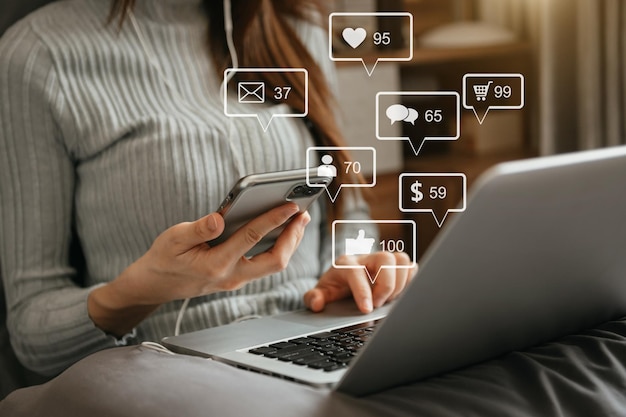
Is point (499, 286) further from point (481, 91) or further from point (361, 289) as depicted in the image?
point (481, 91)

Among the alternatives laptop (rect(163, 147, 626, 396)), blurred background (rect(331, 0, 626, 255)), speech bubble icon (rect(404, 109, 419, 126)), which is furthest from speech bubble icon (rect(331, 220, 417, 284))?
blurred background (rect(331, 0, 626, 255))

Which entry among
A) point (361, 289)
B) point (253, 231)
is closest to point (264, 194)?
point (253, 231)

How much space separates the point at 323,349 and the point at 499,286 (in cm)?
15

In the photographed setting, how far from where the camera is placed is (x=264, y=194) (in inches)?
25.2

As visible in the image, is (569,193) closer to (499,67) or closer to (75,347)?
(75,347)

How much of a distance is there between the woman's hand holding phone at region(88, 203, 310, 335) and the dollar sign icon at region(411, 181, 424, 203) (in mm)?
197

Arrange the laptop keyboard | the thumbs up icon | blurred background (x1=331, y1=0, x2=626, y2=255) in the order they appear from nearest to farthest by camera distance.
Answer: the laptop keyboard → the thumbs up icon → blurred background (x1=331, y1=0, x2=626, y2=255)

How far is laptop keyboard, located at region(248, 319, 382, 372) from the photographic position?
57 cm

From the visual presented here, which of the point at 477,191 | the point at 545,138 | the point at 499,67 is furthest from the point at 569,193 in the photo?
the point at 545,138

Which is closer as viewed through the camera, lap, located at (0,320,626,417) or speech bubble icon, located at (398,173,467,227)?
lap, located at (0,320,626,417)

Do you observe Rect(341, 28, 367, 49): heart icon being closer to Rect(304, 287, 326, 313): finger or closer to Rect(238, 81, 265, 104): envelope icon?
Rect(238, 81, 265, 104): envelope icon

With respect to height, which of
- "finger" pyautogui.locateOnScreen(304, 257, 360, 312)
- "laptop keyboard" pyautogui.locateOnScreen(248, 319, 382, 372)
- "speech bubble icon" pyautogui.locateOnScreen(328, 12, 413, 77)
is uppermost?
"speech bubble icon" pyautogui.locateOnScreen(328, 12, 413, 77)

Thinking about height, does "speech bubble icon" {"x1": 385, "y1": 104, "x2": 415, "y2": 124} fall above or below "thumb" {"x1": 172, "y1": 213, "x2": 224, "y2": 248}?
above

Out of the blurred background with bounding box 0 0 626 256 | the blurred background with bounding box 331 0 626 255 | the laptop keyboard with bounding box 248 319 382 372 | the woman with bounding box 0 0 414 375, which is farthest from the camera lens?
the blurred background with bounding box 331 0 626 255
